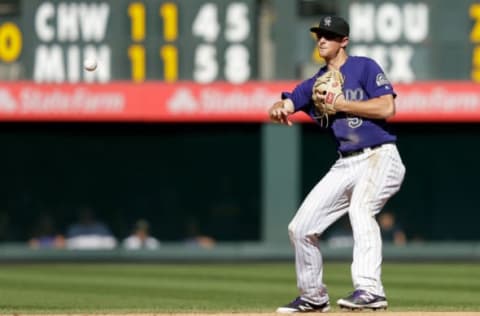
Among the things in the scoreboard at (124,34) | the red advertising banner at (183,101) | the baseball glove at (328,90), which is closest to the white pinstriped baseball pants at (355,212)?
the baseball glove at (328,90)

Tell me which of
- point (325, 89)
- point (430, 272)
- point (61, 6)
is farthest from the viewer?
point (61, 6)

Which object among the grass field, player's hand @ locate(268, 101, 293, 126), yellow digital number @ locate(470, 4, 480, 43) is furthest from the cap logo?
yellow digital number @ locate(470, 4, 480, 43)

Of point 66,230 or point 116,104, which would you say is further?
point 66,230

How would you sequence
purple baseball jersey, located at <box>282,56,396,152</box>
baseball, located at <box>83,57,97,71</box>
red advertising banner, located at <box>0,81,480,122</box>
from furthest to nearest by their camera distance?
red advertising banner, located at <box>0,81,480,122</box> → baseball, located at <box>83,57,97,71</box> → purple baseball jersey, located at <box>282,56,396,152</box>

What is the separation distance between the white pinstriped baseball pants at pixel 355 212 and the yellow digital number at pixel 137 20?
11619 mm

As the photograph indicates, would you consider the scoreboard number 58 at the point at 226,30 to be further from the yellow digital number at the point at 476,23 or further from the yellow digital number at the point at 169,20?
the yellow digital number at the point at 476,23

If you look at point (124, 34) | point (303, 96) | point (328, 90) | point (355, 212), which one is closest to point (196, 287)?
point (303, 96)

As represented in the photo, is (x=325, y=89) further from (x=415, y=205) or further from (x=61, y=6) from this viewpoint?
(x=415, y=205)

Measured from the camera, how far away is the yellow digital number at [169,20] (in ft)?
62.4

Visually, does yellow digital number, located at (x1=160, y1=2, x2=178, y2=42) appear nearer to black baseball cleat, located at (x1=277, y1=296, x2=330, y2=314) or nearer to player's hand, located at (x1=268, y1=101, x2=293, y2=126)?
player's hand, located at (x1=268, y1=101, x2=293, y2=126)

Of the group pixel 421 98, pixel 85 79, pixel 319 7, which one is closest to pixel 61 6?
pixel 85 79

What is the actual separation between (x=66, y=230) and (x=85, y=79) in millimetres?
4544

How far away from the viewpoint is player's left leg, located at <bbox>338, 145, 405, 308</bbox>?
7402mm

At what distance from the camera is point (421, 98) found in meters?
19.8
